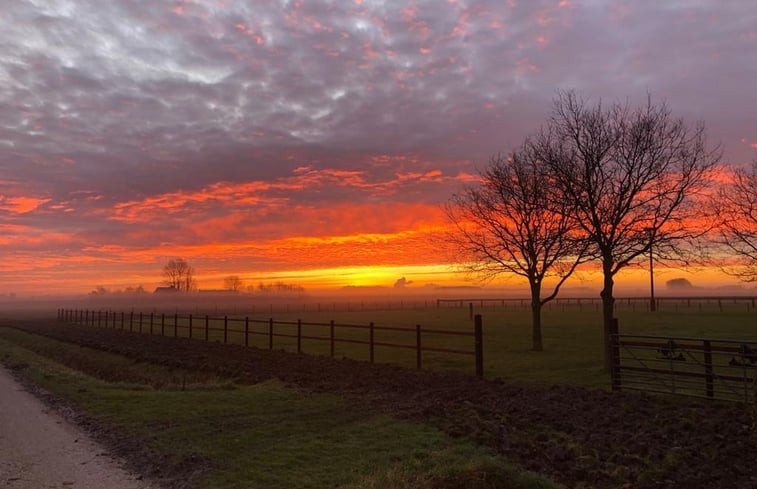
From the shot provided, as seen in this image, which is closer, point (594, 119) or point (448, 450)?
point (448, 450)

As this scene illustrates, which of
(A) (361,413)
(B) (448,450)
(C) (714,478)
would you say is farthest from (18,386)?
(C) (714,478)

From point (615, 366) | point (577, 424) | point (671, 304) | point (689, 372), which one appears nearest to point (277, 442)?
point (577, 424)

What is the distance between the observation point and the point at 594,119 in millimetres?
16328

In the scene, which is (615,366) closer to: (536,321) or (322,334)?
(536,321)

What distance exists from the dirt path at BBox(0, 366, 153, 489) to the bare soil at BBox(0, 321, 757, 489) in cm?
64

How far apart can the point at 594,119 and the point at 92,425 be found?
15.1 meters

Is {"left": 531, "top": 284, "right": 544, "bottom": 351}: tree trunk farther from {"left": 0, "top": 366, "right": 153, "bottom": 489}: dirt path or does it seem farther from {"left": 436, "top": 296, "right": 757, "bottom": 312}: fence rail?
{"left": 436, "top": 296, "right": 757, "bottom": 312}: fence rail

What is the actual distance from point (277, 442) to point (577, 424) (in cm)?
485

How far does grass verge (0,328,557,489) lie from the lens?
245 inches

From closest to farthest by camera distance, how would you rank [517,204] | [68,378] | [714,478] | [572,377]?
[714,478] < [572,377] < [68,378] < [517,204]

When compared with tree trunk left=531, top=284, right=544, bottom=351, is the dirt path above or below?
below

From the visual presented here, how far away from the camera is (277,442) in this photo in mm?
8219

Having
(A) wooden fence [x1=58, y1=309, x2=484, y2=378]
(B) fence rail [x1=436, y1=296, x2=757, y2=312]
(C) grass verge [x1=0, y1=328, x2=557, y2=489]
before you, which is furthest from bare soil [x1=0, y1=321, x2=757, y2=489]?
(B) fence rail [x1=436, y1=296, x2=757, y2=312]

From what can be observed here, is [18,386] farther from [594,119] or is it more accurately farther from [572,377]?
[594,119]
